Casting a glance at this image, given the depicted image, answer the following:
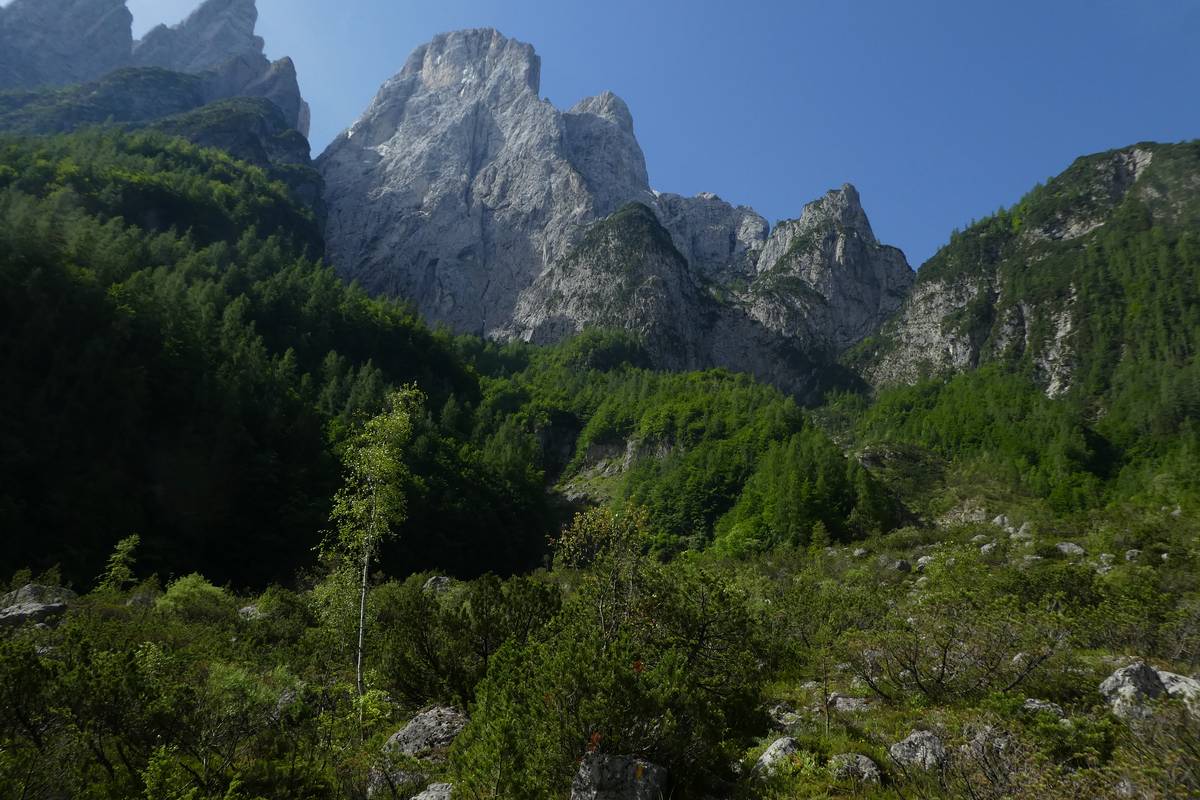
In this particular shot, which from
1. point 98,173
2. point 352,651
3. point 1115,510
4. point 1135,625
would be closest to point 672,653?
point 352,651

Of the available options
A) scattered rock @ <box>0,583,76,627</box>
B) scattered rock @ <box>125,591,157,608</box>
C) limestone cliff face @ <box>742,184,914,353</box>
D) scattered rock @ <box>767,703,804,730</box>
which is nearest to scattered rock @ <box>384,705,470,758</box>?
scattered rock @ <box>767,703,804,730</box>

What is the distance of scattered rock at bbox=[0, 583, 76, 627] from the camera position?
1858 cm

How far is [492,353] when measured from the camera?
12962 cm

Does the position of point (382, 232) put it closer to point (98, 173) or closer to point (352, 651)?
point (98, 173)

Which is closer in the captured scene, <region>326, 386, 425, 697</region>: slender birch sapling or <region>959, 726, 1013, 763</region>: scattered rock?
<region>959, 726, 1013, 763</region>: scattered rock

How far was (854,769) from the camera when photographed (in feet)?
32.0

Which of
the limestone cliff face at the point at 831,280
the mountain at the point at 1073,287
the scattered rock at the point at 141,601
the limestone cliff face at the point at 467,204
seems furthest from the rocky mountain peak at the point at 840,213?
the scattered rock at the point at 141,601

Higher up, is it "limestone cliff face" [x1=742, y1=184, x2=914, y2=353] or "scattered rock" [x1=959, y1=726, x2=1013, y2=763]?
"limestone cliff face" [x1=742, y1=184, x2=914, y2=353]

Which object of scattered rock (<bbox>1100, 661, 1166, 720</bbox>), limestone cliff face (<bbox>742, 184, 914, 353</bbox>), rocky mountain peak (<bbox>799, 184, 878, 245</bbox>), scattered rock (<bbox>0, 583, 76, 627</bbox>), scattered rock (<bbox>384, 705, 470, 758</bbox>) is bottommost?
scattered rock (<bbox>0, 583, 76, 627</bbox>)

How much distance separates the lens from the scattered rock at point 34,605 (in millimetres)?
18578

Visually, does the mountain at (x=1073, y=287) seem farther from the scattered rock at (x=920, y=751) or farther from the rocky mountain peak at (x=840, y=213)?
the scattered rock at (x=920, y=751)

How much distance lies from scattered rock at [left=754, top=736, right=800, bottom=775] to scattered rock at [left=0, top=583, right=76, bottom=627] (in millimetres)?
21021

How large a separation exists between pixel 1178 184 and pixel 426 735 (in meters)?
175

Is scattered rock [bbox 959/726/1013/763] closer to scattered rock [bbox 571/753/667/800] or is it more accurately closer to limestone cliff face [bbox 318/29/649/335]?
scattered rock [bbox 571/753/667/800]
